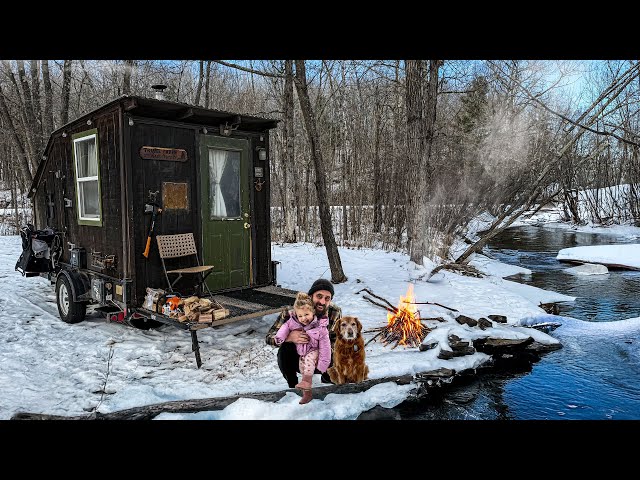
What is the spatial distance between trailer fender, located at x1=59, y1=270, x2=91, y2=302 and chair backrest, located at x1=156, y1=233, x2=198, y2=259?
1456 millimetres

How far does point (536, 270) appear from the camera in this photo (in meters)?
11.7

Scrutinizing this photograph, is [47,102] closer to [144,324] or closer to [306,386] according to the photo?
[144,324]

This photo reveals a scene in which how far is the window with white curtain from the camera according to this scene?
6035 millimetres

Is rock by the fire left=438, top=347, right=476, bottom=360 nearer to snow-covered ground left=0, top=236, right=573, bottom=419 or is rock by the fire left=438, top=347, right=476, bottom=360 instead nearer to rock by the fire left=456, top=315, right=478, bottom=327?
snow-covered ground left=0, top=236, right=573, bottom=419

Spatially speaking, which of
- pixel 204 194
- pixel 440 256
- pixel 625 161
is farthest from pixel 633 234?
pixel 204 194

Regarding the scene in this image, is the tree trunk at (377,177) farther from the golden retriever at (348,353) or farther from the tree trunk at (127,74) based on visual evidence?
the golden retriever at (348,353)

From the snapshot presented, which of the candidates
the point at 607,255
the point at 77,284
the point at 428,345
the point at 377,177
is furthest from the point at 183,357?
the point at 607,255

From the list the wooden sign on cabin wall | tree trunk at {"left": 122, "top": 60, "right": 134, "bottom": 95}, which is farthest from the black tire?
tree trunk at {"left": 122, "top": 60, "right": 134, "bottom": 95}

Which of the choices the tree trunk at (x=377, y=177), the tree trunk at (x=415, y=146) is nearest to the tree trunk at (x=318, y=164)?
the tree trunk at (x=415, y=146)

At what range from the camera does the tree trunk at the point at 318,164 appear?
713 centimetres

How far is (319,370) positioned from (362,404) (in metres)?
0.92

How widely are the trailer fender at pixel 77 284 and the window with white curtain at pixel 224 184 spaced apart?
6.51 feet

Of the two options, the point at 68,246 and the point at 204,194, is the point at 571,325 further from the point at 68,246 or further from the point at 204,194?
the point at 68,246

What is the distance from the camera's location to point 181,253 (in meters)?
5.69
